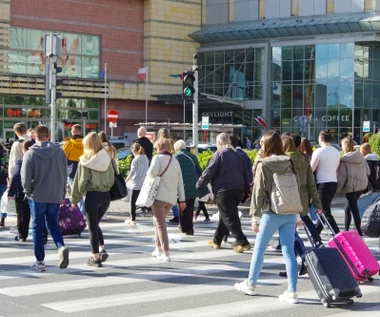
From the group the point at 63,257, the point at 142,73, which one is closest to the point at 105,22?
the point at 142,73

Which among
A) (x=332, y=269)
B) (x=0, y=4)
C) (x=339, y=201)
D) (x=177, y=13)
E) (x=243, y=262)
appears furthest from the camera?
(x=177, y=13)

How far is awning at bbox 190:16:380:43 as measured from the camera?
52406 mm

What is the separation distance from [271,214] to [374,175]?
27.2ft

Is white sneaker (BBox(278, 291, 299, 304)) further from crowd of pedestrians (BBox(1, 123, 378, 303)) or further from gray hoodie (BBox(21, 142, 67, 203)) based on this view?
gray hoodie (BBox(21, 142, 67, 203))

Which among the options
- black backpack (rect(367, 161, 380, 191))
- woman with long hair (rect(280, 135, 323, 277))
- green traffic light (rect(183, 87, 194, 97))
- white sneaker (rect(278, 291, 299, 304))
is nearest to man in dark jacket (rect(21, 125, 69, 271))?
woman with long hair (rect(280, 135, 323, 277))

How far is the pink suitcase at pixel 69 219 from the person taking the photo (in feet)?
48.1

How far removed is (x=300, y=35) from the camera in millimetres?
54688

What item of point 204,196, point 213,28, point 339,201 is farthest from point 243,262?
point 213,28

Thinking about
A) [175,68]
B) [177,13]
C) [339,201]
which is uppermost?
[177,13]

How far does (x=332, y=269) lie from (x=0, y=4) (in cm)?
4321

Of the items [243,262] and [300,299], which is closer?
[300,299]

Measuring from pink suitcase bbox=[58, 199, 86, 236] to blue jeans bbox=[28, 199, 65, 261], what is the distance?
11.4 ft

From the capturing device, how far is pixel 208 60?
2330 inches

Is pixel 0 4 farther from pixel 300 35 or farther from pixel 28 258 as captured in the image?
pixel 28 258
